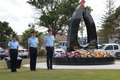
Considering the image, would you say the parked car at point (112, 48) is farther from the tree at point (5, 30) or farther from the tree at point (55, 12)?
the tree at point (5, 30)

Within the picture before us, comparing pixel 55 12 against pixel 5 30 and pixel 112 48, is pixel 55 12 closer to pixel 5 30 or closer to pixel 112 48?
pixel 5 30

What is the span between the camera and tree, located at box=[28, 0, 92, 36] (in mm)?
53312

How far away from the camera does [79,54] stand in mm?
17359

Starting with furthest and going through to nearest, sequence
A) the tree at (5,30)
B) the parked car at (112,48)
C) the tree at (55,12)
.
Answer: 1. the tree at (5,30)
2. the tree at (55,12)
3. the parked car at (112,48)

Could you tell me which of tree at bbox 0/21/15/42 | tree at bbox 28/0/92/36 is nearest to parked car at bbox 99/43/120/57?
tree at bbox 28/0/92/36

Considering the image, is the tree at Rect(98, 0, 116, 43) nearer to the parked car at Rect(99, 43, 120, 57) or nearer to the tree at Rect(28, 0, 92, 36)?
the tree at Rect(28, 0, 92, 36)

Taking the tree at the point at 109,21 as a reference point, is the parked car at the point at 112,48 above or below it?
below

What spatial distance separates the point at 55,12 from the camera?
2095 inches

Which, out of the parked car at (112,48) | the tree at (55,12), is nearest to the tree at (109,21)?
the tree at (55,12)

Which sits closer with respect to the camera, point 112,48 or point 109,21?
point 112,48

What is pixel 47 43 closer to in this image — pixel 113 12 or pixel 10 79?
pixel 10 79

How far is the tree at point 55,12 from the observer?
5331 cm

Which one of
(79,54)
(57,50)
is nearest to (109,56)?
(79,54)

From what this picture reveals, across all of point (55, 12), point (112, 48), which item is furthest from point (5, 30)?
point (112, 48)
